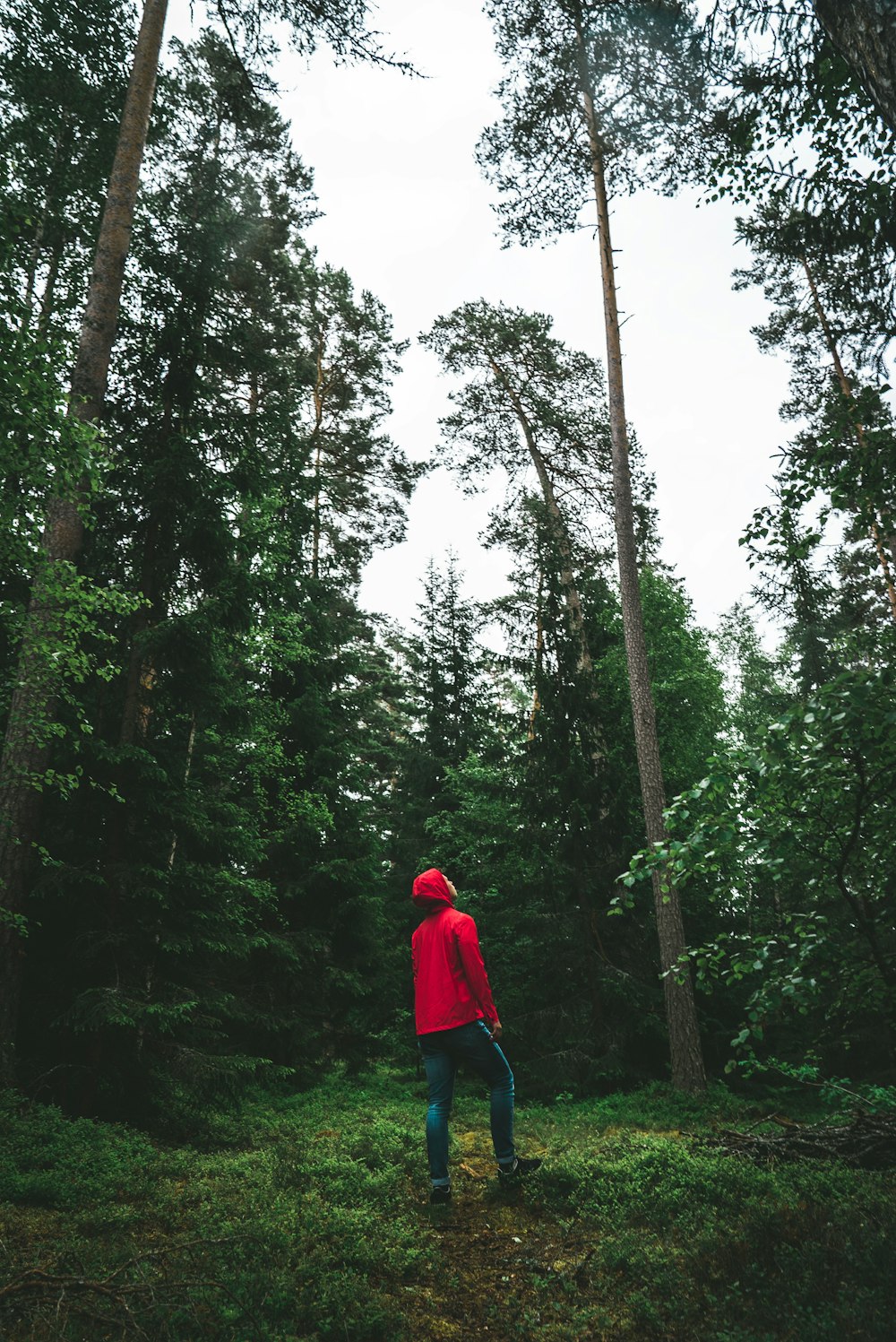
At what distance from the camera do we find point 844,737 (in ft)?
11.5

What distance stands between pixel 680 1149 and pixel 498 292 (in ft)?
60.9

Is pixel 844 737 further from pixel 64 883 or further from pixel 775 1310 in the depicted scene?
pixel 64 883

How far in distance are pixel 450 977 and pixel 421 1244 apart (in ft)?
4.90

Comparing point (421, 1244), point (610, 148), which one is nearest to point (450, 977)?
point (421, 1244)

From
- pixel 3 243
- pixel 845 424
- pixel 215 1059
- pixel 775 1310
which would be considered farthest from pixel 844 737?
pixel 215 1059

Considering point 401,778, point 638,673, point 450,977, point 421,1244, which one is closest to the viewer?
point 421,1244

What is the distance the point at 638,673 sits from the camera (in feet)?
38.1

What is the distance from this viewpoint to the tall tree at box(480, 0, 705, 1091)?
1034cm

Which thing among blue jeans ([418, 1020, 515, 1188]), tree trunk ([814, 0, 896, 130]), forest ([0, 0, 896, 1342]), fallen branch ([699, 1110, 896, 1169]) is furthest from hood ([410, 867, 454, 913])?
tree trunk ([814, 0, 896, 130])

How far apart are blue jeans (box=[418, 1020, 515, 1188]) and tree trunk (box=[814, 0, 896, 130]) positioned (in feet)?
18.9

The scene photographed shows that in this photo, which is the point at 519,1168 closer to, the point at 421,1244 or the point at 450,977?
the point at 421,1244

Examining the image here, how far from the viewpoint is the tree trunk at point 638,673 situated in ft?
33.3

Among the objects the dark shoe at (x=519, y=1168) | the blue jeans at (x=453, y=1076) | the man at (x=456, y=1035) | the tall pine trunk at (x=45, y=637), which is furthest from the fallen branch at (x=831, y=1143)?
the tall pine trunk at (x=45, y=637)

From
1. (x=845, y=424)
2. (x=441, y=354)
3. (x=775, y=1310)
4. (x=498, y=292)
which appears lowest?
(x=775, y=1310)
